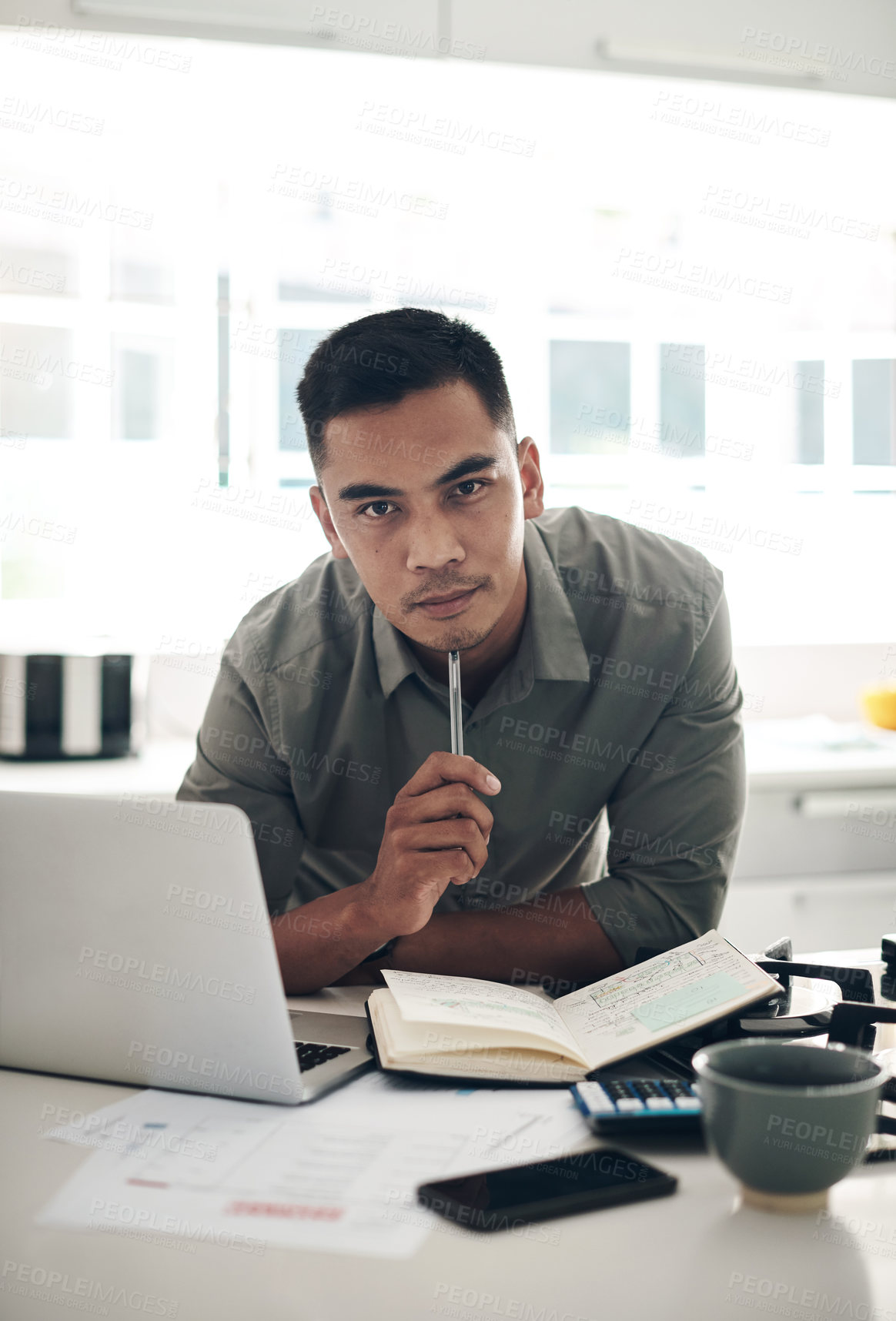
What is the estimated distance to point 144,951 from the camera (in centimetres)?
83

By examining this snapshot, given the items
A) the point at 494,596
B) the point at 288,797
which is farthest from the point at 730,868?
the point at 288,797

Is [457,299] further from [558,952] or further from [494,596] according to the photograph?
[558,952]

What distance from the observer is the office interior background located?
223 centimetres

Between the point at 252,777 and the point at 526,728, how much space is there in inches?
13.3

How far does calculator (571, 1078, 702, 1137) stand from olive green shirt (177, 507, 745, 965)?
0.51 metres

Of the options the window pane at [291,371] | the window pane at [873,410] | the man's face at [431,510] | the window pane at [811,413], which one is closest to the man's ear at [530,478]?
the man's face at [431,510]

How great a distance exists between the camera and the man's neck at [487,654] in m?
1.44

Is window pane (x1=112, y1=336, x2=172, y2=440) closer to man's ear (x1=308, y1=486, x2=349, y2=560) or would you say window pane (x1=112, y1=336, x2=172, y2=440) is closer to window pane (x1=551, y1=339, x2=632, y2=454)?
window pane (x1=551, y1=339, x2=632, y2=454)

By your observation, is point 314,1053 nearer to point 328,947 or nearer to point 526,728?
point 328,947

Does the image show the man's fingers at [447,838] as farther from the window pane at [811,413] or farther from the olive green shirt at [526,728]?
the window pane at [811,413]

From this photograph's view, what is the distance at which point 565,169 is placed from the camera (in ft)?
8.68

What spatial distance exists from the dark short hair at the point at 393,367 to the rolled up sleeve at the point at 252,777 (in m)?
0.30

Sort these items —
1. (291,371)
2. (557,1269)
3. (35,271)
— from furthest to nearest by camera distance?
(291,371) < (35,271) < (557,1269)

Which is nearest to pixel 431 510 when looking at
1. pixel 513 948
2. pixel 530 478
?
pixel 530 478
